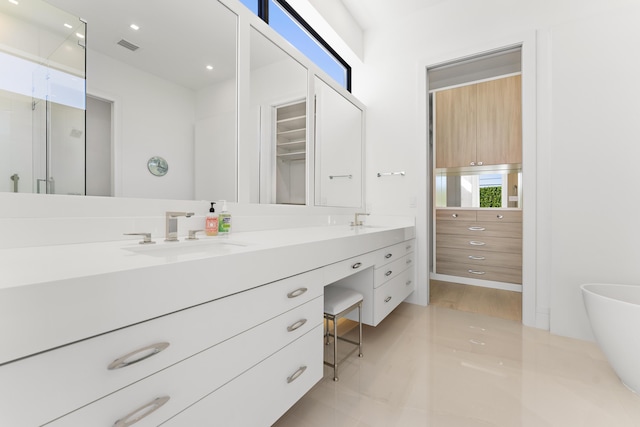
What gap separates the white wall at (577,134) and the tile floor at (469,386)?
20.4 inches

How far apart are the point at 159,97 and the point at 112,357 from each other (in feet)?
3.75

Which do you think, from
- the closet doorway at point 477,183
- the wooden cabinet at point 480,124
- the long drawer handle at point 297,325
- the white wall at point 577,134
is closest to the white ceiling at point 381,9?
the white wall at point 577,134

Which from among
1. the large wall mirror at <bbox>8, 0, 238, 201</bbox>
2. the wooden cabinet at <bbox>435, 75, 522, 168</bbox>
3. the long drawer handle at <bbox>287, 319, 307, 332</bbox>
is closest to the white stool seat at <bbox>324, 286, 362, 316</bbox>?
the long drawer handle at <bbox>287, 319, 307, 332</bbox>

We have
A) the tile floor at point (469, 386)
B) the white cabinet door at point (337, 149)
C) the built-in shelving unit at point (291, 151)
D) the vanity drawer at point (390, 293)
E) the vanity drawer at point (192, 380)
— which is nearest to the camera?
the vanity drawer at point (192, 380)

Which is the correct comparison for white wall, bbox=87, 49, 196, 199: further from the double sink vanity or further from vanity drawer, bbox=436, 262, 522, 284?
vanity drawer, bbox=436, 262, 522, 284

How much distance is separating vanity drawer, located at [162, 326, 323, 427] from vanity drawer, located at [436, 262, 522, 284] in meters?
2.78

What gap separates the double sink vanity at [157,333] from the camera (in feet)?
1.57

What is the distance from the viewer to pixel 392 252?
2127mm

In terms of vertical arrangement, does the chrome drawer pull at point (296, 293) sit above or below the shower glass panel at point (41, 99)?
Answer: below

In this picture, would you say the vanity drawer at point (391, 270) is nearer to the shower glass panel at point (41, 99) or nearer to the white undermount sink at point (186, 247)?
the white undermount sink at point (186, 247)

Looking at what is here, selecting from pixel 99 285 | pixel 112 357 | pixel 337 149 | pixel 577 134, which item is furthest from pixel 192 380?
pixel 577 134

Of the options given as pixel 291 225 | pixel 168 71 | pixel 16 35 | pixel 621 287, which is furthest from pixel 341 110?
pixel 621 287

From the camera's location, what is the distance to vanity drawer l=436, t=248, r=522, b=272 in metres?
3.10

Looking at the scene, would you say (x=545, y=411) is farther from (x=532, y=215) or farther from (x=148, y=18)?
(x=148, y=18)
